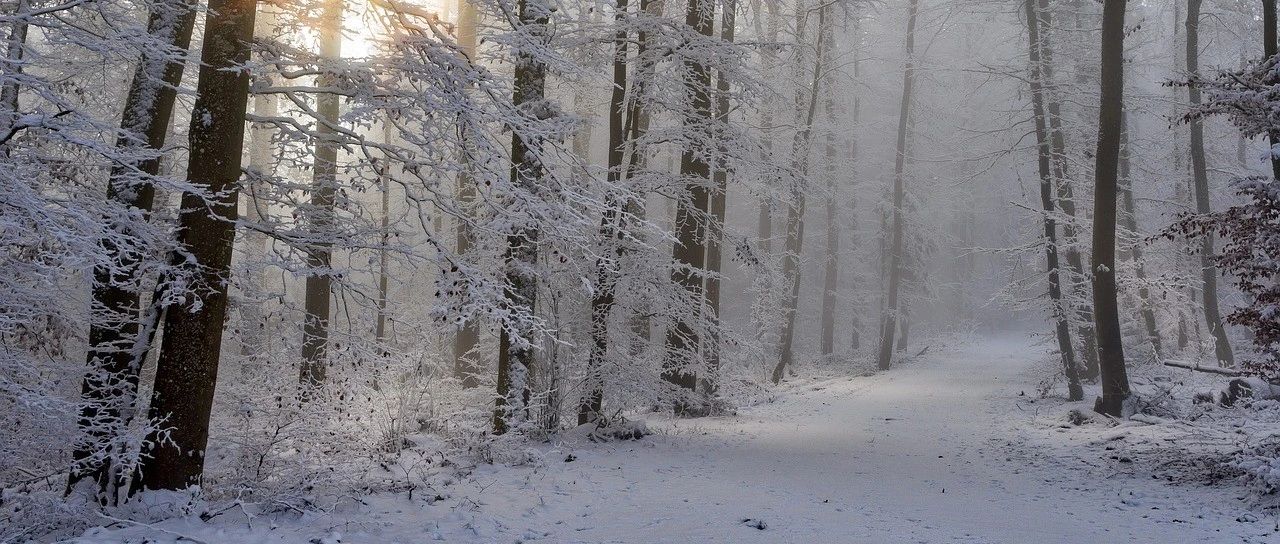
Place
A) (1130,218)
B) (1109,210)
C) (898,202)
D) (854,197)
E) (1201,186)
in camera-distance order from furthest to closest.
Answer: (854,197)
(898,202)
(1130,218)
(1201,186)
(1109,210)

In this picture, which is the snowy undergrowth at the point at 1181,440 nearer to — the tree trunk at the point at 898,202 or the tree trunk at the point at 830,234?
the tree trunk at the point at 898,202

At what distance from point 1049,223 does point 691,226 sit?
9.09 metres

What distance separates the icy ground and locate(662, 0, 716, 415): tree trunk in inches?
35.7

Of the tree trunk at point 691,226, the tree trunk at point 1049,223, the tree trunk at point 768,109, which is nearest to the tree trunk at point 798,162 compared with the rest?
the tree trunk at point 768,109

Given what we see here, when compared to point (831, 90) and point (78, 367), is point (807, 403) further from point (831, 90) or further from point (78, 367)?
point (78, 367)

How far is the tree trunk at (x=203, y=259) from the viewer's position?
19.6 ft

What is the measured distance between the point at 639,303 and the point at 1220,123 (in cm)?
2874

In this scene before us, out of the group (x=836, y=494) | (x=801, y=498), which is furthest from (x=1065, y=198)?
(x=801, y=498)

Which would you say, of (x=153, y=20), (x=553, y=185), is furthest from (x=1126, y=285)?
(x=153, y=20)

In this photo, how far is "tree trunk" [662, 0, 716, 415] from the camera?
39.3 feet

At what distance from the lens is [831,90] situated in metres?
24.6

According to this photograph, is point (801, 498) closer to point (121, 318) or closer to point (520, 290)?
point (520, 290)

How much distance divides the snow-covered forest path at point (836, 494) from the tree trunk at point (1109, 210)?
191cm

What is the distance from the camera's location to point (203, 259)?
6000 mm
